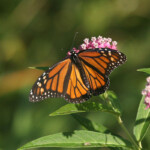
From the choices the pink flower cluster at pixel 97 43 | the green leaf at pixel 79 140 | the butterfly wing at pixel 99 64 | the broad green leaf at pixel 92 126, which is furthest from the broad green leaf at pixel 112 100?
the pink flower cluster at pixel 97 43

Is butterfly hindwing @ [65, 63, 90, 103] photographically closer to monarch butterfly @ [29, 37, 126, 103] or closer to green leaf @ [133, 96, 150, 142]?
monarch butterfly @ [29, 37, 126, 103]

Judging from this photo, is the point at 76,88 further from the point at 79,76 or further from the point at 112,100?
the point at 112,100

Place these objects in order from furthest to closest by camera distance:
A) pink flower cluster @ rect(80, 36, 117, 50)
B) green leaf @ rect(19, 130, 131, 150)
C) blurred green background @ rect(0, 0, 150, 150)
A: blurred green background @ rect(0, 0, 150, 150) → pink flower cluster @ rect(80, 36, 117, 50) → green leaf @ rect(19, 130, 131, 150)

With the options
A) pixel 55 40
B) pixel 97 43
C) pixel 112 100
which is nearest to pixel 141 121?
pixel 112 100

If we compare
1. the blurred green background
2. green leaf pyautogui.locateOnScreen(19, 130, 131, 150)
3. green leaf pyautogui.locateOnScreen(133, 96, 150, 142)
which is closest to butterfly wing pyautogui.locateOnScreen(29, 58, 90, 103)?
green leaf pyautogui.locateOnScreen(19, 130, 131, 150)

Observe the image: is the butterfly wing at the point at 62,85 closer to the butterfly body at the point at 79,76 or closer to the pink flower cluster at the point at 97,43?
the butterfly body at the point at 79,76

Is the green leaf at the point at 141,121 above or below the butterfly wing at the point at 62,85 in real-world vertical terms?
below
